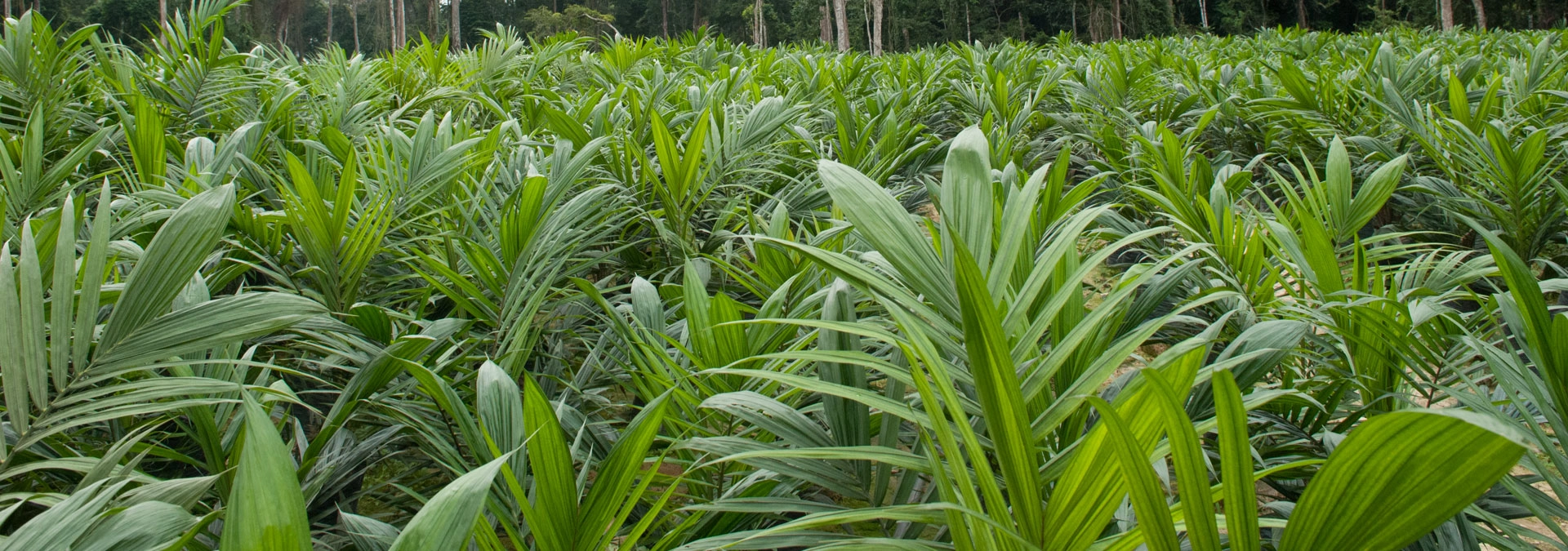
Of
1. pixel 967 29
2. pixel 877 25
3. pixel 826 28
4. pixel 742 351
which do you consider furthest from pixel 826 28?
pixel 742 351

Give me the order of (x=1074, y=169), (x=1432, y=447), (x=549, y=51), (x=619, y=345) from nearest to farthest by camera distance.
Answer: (x=1432, y=447) → (x=619, y=345) → (x=1074, y=169) → (x=549, y=51)

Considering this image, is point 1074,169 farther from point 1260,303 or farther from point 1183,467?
point 1183,467

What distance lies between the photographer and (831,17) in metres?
39.2

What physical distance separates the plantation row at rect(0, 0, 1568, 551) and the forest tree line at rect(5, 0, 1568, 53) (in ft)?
39.9

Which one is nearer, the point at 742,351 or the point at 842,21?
the point at 742,351

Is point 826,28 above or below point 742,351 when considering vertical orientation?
above

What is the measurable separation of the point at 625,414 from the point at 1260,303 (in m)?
1.12

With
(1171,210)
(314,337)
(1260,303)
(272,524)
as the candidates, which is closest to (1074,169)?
(1171,210)

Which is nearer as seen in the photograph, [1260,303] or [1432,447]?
[1432,447]

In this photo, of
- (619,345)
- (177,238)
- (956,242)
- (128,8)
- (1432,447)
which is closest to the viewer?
(1432,447)

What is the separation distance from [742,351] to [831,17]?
3978cm

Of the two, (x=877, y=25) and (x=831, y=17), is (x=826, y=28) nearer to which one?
(x=877, y=25)

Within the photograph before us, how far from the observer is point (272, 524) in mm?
516

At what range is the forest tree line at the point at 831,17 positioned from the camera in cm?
2322
